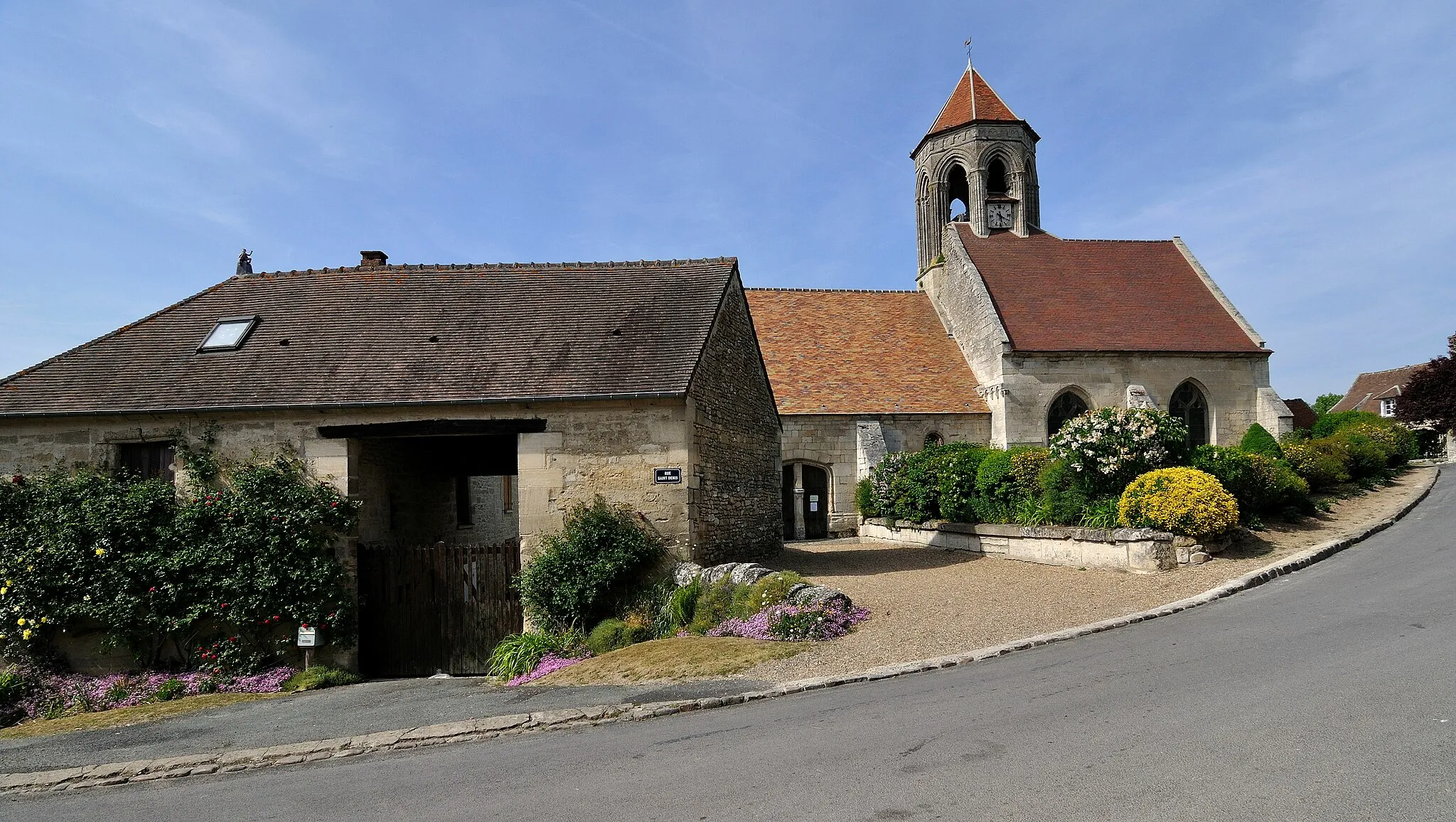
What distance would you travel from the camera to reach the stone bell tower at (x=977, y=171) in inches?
1103

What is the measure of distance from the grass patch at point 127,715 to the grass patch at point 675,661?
3.99 m

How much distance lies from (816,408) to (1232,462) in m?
10.2

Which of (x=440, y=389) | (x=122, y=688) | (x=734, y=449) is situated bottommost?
(x=122, y=688)

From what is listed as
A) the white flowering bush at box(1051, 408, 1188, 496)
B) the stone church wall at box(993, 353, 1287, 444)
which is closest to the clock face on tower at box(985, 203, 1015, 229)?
the stone church wall at box(993, 353, 1287, 444)

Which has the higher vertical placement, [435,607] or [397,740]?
[435,607]

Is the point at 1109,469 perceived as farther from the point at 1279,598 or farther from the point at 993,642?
the point at 993,642

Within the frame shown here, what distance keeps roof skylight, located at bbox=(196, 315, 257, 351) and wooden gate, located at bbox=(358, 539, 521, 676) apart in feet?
13.6

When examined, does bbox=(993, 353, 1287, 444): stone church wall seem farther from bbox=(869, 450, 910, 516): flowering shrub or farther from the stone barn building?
the stone barn building

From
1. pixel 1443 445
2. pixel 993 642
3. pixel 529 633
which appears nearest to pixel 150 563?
pixel 529 633

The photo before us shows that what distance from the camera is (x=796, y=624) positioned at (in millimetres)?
9031

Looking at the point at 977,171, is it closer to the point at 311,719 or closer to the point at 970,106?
the point at 970,106

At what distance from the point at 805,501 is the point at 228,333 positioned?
13407 mm

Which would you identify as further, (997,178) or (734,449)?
(997,178)

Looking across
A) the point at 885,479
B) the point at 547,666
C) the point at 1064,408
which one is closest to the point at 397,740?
the point at 547,666
